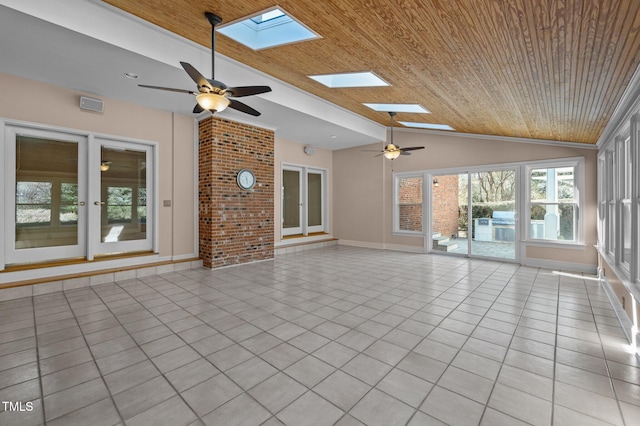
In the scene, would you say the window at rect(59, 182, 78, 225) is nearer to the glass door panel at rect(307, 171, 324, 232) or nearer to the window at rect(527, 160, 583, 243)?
the glass door panel at rect(307, 171, 324, 232)

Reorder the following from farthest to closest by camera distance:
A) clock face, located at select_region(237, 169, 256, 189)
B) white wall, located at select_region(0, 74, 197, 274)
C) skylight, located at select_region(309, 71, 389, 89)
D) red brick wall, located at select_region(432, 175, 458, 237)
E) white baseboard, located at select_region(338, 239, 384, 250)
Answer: white baseboard, located at select_region(338, 239, 384, 250) → red brick wall, located at select_region(432, 175, 458, 237) → clock face, located at select_region(237, 169, 256, 189) → skylight, located at select_region(309, 71, 389, 89) → white wall, located at select_region(0, 74, 197, 274)

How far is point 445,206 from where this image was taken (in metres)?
7.16

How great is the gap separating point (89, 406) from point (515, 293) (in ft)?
15.7

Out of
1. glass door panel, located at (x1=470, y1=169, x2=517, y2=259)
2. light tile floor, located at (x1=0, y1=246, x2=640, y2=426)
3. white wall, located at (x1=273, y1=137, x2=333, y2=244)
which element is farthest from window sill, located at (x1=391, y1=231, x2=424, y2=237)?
light tile floor, located at (x1=0, y1=246, x2=640, y2=426)

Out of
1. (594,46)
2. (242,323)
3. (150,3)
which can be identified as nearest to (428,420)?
(242,323)

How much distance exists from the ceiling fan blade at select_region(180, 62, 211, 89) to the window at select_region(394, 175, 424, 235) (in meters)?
5.80

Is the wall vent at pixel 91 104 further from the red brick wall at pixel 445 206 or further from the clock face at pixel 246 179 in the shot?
the red brick wall at pixel 445 206

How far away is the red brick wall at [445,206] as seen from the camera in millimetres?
6961

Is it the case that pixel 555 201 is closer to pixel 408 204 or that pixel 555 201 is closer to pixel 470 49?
pixel 408 204

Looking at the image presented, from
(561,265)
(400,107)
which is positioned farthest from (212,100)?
(561,265)

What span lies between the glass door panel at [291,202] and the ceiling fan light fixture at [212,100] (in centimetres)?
444

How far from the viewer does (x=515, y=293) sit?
4000mm

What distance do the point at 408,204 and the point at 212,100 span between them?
19.0ft

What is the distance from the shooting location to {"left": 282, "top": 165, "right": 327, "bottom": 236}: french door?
780 centimetres
